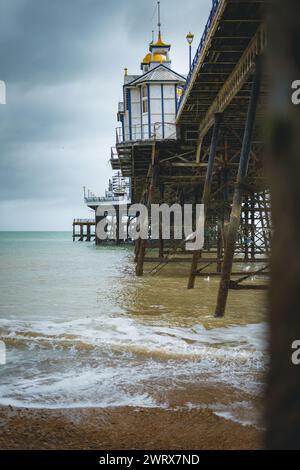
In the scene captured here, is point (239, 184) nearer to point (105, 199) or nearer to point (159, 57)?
point (159, 57)

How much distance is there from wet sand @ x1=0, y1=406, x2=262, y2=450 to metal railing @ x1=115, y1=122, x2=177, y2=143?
1426cm

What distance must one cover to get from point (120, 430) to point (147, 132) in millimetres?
17465

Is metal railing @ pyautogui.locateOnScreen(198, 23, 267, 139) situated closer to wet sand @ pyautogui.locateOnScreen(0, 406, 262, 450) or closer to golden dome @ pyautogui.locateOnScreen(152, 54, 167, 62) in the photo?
wet sand @ pyautogui.locateOnScreen(0, 406, 262, 450)

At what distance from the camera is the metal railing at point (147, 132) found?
59.7ft

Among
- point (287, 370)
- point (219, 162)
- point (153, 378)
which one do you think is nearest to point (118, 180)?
point (219, 162)

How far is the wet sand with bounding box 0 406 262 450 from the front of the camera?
3443 millimetres

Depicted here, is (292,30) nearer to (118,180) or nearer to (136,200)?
(136,200)

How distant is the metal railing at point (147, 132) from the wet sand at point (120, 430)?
46.8 ft

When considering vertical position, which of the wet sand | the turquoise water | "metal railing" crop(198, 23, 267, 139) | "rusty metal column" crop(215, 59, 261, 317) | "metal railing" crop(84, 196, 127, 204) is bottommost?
the turquoise water

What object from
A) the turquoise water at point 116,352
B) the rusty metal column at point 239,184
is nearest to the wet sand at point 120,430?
the turquoise water at point 116,352

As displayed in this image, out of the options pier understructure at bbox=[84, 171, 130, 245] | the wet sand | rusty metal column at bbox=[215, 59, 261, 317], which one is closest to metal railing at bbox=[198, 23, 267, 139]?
rusty metal column at bbox=[215, 59, 261, 317]

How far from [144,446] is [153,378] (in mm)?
1729

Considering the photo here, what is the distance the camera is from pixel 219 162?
15117mm

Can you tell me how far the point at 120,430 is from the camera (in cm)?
370
